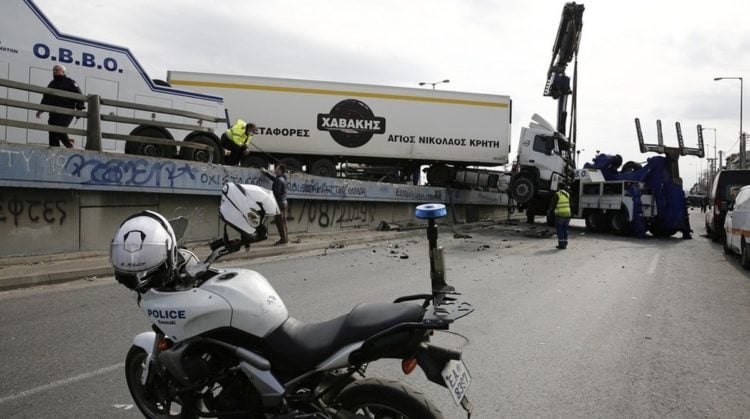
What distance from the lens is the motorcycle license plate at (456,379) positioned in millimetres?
2564

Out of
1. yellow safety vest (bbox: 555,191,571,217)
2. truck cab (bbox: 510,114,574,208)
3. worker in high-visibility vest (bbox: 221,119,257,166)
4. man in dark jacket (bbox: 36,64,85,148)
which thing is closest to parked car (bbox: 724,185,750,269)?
yellow safety vest (bbox: 555,191,571,217)

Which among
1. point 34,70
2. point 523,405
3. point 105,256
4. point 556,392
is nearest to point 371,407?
point 523,405

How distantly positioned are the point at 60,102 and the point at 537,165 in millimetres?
16353

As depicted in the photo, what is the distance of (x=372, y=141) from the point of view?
19.9 m

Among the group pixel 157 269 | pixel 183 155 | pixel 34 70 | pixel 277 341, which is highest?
pixel 34 70

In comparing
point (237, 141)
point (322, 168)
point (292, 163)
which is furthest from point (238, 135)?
point (322, 168)

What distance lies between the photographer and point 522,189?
830 inches

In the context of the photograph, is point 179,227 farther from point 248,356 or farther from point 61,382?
point 61,382

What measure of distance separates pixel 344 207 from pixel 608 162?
35.4 ft

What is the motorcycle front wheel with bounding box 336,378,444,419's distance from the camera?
257 centimetres

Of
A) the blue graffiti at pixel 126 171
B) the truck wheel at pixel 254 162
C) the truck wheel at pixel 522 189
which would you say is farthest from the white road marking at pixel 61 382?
the truck wheel at pixel 522 189

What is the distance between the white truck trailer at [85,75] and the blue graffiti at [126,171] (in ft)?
2.75

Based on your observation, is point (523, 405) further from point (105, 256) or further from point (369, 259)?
point (105, 256)

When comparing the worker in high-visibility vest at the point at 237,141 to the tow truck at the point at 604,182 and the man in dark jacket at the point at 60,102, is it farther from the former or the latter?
the tow truck at the point at 604,182
